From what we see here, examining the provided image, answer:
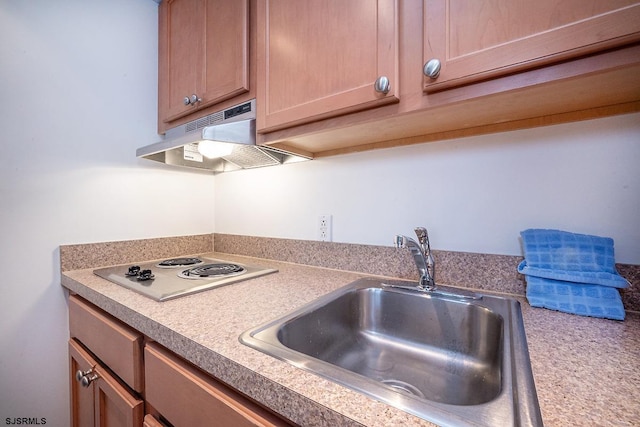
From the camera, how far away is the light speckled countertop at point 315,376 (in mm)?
338

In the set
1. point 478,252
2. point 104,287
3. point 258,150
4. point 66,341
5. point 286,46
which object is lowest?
point 66,341

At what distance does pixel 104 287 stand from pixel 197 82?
0.85 metres

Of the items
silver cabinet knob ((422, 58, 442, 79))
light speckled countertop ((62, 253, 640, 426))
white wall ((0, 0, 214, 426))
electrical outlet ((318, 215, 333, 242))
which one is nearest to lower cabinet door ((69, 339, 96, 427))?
white wall ((0, 0, 214, 426))

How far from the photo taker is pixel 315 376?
1.34 ft

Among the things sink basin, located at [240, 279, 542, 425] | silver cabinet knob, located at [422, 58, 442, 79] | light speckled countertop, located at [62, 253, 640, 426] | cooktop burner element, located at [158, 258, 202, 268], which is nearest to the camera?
light speckled countertop, located at [62, 253, 640, 426]

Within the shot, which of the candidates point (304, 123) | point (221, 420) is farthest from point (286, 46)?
point (221, 420)

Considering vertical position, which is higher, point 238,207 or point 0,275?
point 238,207

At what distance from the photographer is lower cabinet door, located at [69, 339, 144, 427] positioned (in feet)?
2.23

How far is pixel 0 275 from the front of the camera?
98 cm

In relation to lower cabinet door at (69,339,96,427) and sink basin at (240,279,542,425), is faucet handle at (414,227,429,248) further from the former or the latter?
lower cabinet door at (69,339,96,427)

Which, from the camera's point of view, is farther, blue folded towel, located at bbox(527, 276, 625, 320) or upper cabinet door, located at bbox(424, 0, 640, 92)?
blue folded towel, located at bbox(527, 276, 625, 320)

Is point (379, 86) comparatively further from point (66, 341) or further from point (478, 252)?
point (66, 341)

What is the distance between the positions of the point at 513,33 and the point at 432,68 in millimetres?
150

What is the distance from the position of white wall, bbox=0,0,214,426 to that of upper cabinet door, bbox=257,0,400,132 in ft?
2.62
